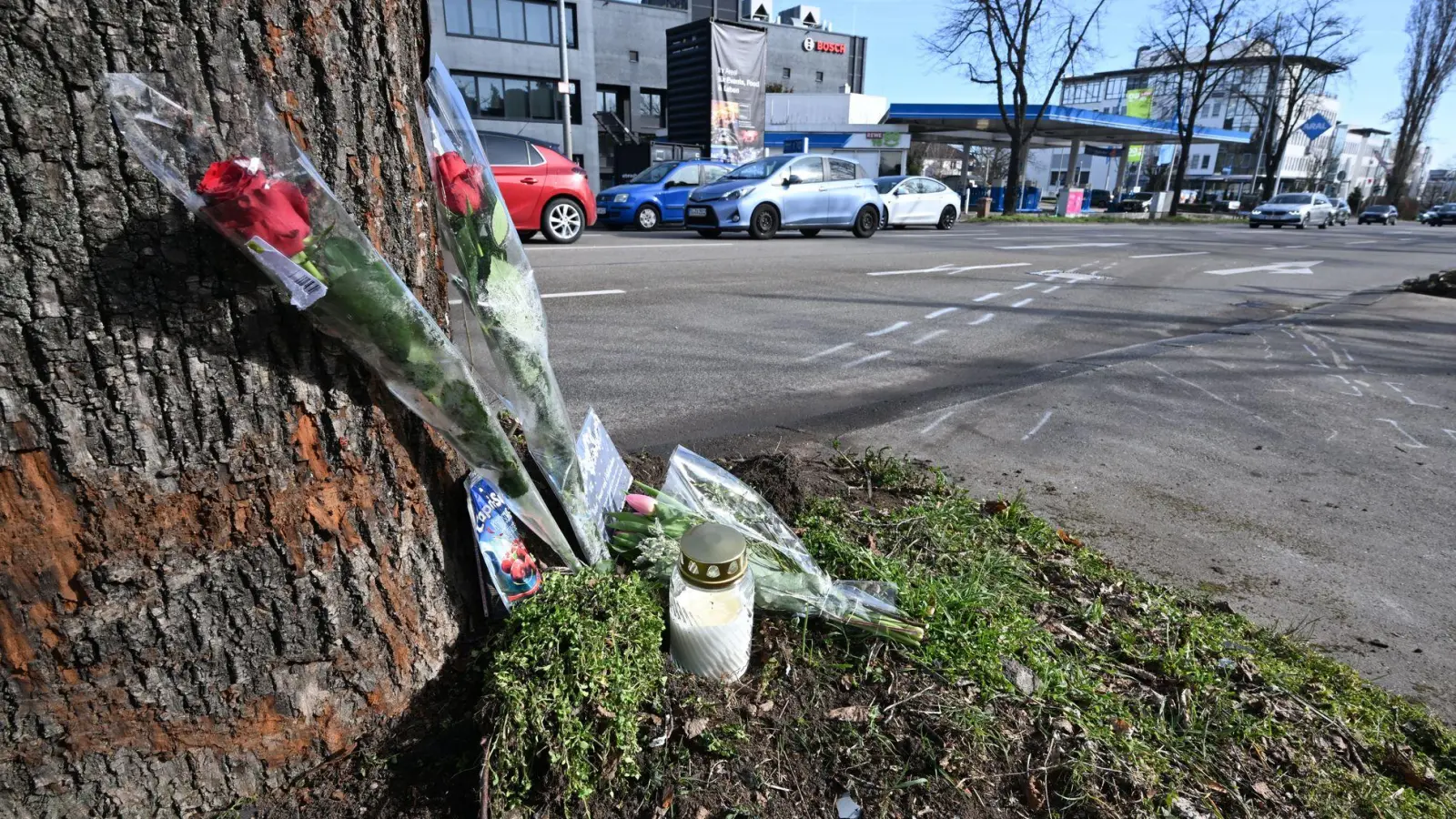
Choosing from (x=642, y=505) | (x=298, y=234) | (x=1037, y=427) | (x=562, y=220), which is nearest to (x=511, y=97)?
(x=562, y=220)

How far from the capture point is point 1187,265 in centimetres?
1302

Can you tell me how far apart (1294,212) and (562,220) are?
35865 mm

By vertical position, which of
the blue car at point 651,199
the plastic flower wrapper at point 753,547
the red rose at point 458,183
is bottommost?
the plastic flower wrapper at point 753,547

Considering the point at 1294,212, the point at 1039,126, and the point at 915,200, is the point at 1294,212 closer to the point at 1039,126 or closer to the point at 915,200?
the point at 1039,126

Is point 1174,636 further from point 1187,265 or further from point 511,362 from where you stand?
point 1187,265

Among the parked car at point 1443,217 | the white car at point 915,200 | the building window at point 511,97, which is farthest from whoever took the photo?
the parked car at point 1443,217

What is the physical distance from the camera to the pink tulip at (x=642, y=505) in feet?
6.92

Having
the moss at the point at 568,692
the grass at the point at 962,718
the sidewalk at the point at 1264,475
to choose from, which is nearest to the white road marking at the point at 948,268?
the sidewalk at the point at 1264,475

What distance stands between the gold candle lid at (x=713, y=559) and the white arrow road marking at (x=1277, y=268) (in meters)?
13.3

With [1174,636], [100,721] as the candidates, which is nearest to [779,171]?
[1174,636]

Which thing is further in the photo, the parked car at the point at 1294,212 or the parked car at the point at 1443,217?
the parked car at the point at 1443,217

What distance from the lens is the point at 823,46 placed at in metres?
47.8

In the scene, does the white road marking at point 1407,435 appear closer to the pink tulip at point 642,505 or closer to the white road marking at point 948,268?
the pink tulip at point 642,505

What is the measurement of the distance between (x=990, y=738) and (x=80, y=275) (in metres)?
1.87
